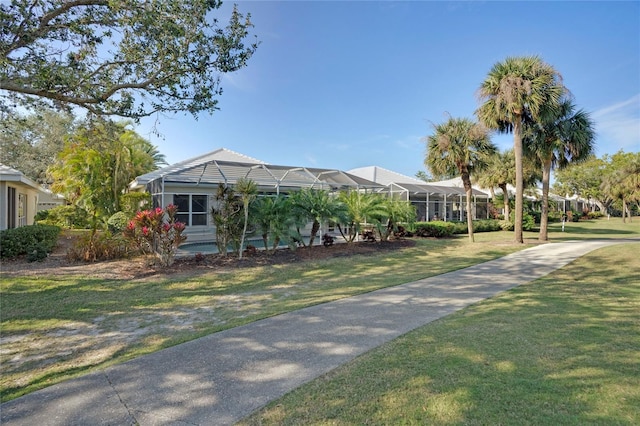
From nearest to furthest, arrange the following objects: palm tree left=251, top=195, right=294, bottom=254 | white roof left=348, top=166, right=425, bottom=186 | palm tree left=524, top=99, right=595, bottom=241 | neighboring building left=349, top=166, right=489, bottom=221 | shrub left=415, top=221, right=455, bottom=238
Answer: palm tree left=251, top=195, right=294, bottom=254 < palm tree left=524, top=99, right=595, bottom=241 < shrub left=415, top=221, right=455, bottom=238 < neighboring building left=349, top=166, right=489, bottom=221 < white roof left=348, top=166, right=425, bottom=186

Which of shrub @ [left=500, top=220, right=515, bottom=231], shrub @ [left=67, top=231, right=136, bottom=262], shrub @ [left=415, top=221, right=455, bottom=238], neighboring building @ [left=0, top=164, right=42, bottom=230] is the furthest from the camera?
shrub @ [left=500, top=220, right=515, bottom=231]

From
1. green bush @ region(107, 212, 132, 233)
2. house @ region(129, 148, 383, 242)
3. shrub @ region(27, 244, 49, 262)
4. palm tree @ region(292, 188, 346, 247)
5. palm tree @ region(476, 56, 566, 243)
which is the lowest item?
shrub @ region(27, 244, 49, 262)

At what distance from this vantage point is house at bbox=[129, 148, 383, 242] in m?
15.0

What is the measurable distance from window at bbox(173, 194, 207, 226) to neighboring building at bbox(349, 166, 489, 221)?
1420 centimetres

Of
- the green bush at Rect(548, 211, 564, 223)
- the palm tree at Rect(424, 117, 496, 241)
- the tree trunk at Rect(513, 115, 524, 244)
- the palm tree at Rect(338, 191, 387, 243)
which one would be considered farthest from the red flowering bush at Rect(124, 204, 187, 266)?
the green bush at Rect(548, 211, 564, 223)

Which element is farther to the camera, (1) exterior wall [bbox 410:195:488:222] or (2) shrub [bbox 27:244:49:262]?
(1) exterior wall [bbox 410:195:488:222]

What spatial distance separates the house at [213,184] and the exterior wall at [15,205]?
15.5 ft

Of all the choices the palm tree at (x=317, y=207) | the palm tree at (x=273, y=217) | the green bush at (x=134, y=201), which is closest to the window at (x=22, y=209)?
the green bush at (x=134, y=201)

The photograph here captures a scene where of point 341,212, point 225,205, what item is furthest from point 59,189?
point 341,212

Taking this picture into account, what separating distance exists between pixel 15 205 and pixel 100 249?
323 inches

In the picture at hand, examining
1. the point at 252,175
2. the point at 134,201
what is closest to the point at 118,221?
the point at 134,201

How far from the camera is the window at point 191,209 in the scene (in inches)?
637

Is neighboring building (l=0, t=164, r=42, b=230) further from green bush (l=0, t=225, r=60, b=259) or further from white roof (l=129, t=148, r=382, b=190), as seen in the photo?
white roof (l=129, t=148, r=382, b=190)

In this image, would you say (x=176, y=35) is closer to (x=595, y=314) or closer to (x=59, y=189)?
(x=595, y=314)
